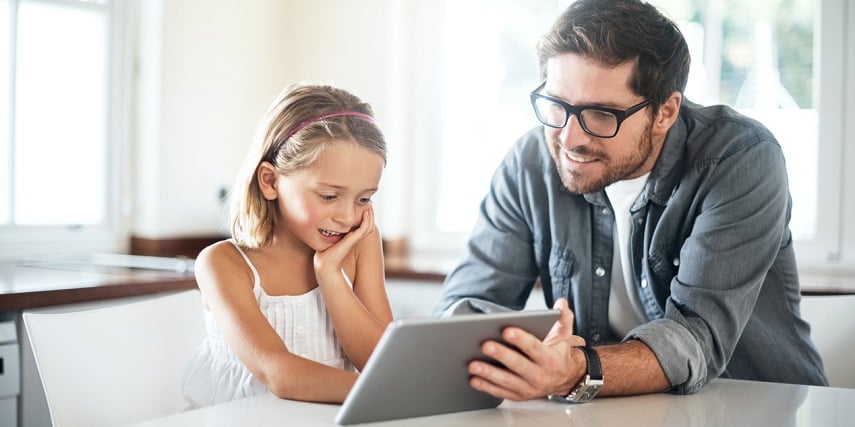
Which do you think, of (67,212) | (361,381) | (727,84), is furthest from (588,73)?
(67,212)

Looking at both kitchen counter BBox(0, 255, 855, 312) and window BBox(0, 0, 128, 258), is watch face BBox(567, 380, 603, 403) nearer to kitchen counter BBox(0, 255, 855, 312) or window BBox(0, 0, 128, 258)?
kitchen counter BBox(0, 255, 855, 312)

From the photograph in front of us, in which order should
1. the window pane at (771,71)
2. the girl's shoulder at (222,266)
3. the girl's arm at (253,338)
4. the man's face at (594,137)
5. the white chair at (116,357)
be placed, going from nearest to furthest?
the girl's arm at (253,338), the white chair at (116,357), the girl's shoulder at (222,266), the man's face at (594,137), the window pane at (771,71)

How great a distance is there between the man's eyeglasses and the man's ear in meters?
0.06

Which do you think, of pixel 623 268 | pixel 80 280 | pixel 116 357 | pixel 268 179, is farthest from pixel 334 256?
pixel 80 280

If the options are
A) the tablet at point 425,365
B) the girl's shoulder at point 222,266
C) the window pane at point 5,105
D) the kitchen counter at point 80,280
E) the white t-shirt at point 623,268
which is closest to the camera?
the tablet at point 425,365

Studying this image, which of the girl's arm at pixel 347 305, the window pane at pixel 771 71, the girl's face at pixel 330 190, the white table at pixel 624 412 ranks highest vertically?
the window pane at pixel 771 71

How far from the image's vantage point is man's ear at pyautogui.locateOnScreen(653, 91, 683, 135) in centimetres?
179

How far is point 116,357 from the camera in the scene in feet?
5.03

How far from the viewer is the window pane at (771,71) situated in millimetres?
2936

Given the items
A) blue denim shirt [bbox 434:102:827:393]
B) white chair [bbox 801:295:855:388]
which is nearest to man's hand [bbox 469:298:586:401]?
blue denim shirt [bbox 434:102:827:393]

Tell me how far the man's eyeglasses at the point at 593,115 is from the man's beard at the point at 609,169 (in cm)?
6

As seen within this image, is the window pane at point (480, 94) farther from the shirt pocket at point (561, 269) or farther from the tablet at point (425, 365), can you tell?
the tablet at point (425, 365)

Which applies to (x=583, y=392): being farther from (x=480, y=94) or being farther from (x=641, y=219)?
(x=480, y=94)

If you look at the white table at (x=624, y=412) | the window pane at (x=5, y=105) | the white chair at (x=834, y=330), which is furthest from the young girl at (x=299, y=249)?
the window pane at (x=5, y=105)
